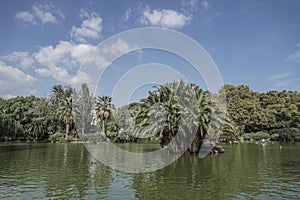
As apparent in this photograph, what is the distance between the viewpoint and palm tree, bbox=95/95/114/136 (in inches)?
2537

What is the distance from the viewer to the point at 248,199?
1136 cm

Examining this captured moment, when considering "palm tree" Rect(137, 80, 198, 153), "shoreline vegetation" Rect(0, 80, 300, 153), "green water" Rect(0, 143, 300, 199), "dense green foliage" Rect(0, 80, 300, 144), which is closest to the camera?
"green water" Rect(0, 143, 300, 199)

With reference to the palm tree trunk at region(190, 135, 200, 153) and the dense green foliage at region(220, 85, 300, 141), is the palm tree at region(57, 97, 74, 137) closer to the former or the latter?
the dense green foliage at region(220, 85, 300, 141)

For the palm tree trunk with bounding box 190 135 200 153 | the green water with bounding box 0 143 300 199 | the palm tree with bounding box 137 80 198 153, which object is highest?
the palm tree with bounding box 137 80 198 153

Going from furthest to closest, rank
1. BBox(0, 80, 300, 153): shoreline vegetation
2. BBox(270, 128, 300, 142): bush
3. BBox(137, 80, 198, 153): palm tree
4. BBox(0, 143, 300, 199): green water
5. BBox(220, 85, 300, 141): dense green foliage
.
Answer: BBox(220, 85, 300, 141): dense green foliage → BBox(0, 80, 300, 153): shoreline vegetation → BBox(270, 128, 300, 142): bush → BBox(137, 80, 198, 153): palm tree → BBox(0, 143, 300, 199): green water

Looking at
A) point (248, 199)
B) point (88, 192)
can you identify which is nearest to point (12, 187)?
point (88, 192)

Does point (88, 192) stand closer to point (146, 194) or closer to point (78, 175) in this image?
point (146, 194)

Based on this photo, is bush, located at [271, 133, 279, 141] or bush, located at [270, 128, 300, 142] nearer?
bush, located at [270, 128, 300, 142]

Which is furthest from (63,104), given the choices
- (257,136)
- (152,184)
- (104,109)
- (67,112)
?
(152,184)

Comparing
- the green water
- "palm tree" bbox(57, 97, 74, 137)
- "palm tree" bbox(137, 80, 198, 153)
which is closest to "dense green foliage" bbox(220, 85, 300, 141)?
"palm tree" bbox(137, 80, 198, 153)

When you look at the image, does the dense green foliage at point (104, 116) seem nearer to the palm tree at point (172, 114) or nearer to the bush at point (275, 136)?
the bush at point (275, 136)

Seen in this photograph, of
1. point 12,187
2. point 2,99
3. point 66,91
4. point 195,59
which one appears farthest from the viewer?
point 2,99

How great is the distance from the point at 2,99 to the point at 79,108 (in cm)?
2832

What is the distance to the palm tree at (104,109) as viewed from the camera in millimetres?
64438
